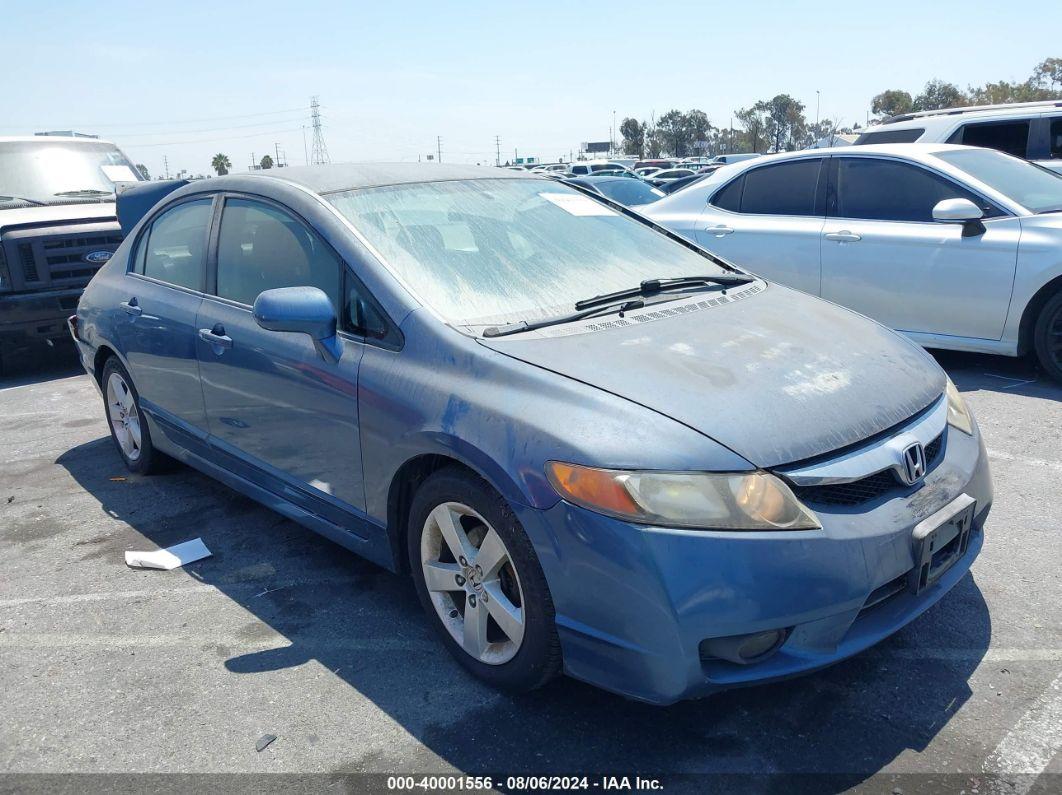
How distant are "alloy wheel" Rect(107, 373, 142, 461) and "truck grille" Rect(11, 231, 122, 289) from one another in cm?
320

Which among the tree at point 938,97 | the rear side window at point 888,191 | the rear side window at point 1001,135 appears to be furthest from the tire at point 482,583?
the tree at point 938,97

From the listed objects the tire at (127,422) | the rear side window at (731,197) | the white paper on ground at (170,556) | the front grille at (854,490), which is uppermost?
the rear side window at (731,197)

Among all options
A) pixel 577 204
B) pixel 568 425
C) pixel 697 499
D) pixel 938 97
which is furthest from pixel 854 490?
pixel 938 97

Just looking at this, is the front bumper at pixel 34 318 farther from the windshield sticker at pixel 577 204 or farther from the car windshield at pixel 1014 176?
the car windshield at pixel 1014 176

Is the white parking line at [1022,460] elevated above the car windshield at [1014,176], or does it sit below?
below

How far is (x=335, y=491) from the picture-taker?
324cm

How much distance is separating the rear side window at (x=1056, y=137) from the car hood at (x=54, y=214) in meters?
9.55

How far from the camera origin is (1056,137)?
9.41 meters

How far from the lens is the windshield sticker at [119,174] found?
941cm

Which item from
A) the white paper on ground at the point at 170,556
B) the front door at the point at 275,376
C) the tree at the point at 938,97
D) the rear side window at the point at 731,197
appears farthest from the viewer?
the tree at the point at 938,97

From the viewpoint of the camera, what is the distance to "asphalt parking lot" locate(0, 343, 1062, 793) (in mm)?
2422

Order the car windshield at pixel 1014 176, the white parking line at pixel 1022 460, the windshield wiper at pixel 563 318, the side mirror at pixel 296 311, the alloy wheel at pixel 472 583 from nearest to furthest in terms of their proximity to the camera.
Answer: the alloy wheel at pixel 472 583 → the windshield wiper at pixel 563 318 → the side mirror at pixel 296 311 → the white parking line at pixel 1022 460 → the car windshield at pixel 1014 176

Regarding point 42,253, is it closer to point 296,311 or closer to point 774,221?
point 296,311

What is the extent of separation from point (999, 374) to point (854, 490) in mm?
4302
